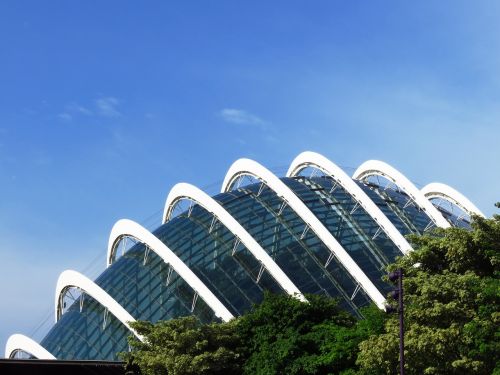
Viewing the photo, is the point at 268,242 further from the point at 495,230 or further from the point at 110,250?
the point at 495,230

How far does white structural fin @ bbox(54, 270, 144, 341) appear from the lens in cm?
4558

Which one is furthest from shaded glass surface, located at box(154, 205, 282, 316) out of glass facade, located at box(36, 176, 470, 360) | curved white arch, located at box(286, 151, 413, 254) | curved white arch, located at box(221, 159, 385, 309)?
curved white arch, located at box(286, 151, 413, 254)

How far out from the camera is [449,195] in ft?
199

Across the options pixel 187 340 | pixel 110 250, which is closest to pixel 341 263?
pixel 187 340

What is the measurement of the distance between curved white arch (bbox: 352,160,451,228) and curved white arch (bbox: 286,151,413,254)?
140 inches

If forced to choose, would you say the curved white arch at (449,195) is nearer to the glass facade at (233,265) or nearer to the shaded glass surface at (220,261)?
the glass facade at (233,265)

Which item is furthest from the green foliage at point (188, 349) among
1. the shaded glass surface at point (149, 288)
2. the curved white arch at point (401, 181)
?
the curved white arch at point (401, 181)

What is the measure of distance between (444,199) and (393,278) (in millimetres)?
35112

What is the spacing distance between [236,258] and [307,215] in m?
5.05

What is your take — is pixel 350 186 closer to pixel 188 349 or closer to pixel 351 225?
pixel 351 225

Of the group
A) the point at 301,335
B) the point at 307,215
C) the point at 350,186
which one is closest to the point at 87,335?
the point at 307,215

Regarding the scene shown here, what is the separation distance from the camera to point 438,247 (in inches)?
1320

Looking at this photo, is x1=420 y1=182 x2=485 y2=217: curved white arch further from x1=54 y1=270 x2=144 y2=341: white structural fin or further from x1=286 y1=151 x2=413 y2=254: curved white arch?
x1=54 y1=270 x2=144 y2=341: white structural fin

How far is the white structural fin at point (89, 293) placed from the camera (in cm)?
4558
